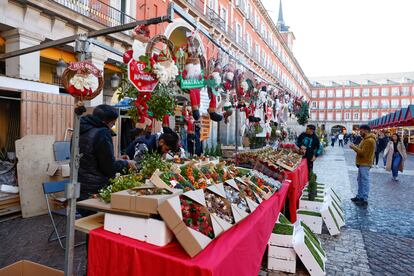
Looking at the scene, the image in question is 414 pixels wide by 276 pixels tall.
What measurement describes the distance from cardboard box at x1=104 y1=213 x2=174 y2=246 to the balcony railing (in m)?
9.42

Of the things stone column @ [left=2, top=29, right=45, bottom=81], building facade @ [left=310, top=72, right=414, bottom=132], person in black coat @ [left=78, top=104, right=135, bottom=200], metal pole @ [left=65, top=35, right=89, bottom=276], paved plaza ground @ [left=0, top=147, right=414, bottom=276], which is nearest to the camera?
metal pole @ [left=65, top=35, right=89, bottom=276]

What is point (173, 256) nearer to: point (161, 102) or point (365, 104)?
point (161, 102)

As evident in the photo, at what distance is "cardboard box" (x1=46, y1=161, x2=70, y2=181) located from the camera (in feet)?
17.0

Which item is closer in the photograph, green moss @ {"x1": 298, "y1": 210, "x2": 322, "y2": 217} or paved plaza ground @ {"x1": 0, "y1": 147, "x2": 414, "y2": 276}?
paved plaza ground @ {"x1": 0, "y1": 147, "x2": 414, "y2": 276}

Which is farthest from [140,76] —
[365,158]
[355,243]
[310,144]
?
[310,144]

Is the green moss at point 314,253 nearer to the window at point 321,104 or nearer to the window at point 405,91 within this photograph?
the window at point 321,104

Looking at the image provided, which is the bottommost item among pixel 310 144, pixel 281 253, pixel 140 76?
pixel 281 253

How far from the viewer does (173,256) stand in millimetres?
1687

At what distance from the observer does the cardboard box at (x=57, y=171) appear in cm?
518

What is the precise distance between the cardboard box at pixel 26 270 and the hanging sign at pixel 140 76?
182 cm

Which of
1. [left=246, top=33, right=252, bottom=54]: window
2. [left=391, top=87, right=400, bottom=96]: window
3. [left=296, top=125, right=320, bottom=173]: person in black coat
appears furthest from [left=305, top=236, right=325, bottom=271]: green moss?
[left=391, top=87, right=400, bottom=96]: window

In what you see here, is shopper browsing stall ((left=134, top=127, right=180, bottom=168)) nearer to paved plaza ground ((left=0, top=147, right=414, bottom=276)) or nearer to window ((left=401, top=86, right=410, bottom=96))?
paved plaza ground ((left=0, top=147, right=414, bottom=276))

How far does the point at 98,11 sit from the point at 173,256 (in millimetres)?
11411

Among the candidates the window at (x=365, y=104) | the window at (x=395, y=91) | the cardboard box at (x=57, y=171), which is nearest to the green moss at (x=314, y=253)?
the cardboard box at (x=57, y=171)
